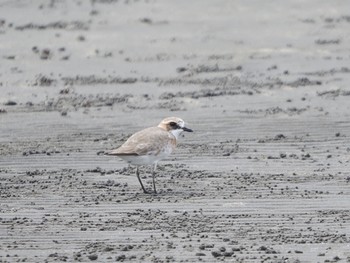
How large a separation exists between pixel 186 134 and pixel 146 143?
257 centimetres

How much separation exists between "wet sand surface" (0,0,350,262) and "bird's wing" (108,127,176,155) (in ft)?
1.13

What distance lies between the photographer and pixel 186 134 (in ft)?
51.6

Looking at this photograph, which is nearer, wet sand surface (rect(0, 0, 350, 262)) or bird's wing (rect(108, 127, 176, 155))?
wet sand surface (rect(0, 0, 350, 262))

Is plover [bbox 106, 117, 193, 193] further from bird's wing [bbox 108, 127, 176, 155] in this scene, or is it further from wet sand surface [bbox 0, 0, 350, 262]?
wet sand surface [bbox 0, 0, 350, 262]

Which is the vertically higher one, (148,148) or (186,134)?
(148,148)

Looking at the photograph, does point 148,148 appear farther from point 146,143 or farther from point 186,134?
point 186,134

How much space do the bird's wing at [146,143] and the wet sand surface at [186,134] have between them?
34 centimetres

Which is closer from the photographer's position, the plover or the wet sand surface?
the wet sand surface

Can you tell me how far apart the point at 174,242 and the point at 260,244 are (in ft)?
2.28

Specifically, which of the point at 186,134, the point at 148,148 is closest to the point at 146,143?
the point at 148,148

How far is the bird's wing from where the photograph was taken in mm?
13117

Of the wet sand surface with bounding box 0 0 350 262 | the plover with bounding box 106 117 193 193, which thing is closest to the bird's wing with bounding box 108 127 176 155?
the plover with bounding box 106 117 193 193

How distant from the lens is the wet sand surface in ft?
36.4

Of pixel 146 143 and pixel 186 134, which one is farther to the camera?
pixel 186 134
